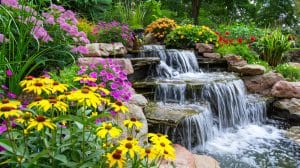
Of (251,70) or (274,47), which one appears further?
(274,47)

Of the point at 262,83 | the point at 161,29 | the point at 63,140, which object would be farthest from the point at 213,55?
the point at 63,140

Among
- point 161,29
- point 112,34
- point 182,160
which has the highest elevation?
point 161,29

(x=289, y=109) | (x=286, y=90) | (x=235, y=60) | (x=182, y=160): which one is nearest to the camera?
(x=182, y=160)

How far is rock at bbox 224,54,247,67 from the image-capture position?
735 centimetres

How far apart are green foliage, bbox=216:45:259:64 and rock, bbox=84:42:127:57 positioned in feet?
8.94

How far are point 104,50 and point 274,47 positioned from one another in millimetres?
4371

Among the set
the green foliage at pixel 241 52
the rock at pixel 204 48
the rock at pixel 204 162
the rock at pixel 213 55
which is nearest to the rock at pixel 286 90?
the green foliage at pixel 241 52

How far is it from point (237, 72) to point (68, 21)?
14.1 feet

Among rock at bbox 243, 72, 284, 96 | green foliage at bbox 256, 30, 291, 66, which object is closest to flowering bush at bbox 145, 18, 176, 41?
green foliage at bbox 256, 30, 291, 66

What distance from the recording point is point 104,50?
5.57 metres

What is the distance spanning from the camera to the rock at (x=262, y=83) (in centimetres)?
682

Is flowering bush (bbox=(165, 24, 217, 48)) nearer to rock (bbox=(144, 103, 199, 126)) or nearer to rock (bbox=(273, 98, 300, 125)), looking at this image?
rock (bbox=(273, 98, 300, 125))

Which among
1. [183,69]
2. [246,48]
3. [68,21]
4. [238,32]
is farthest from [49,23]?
[238,32]

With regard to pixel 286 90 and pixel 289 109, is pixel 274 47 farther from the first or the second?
pixel 289 109
